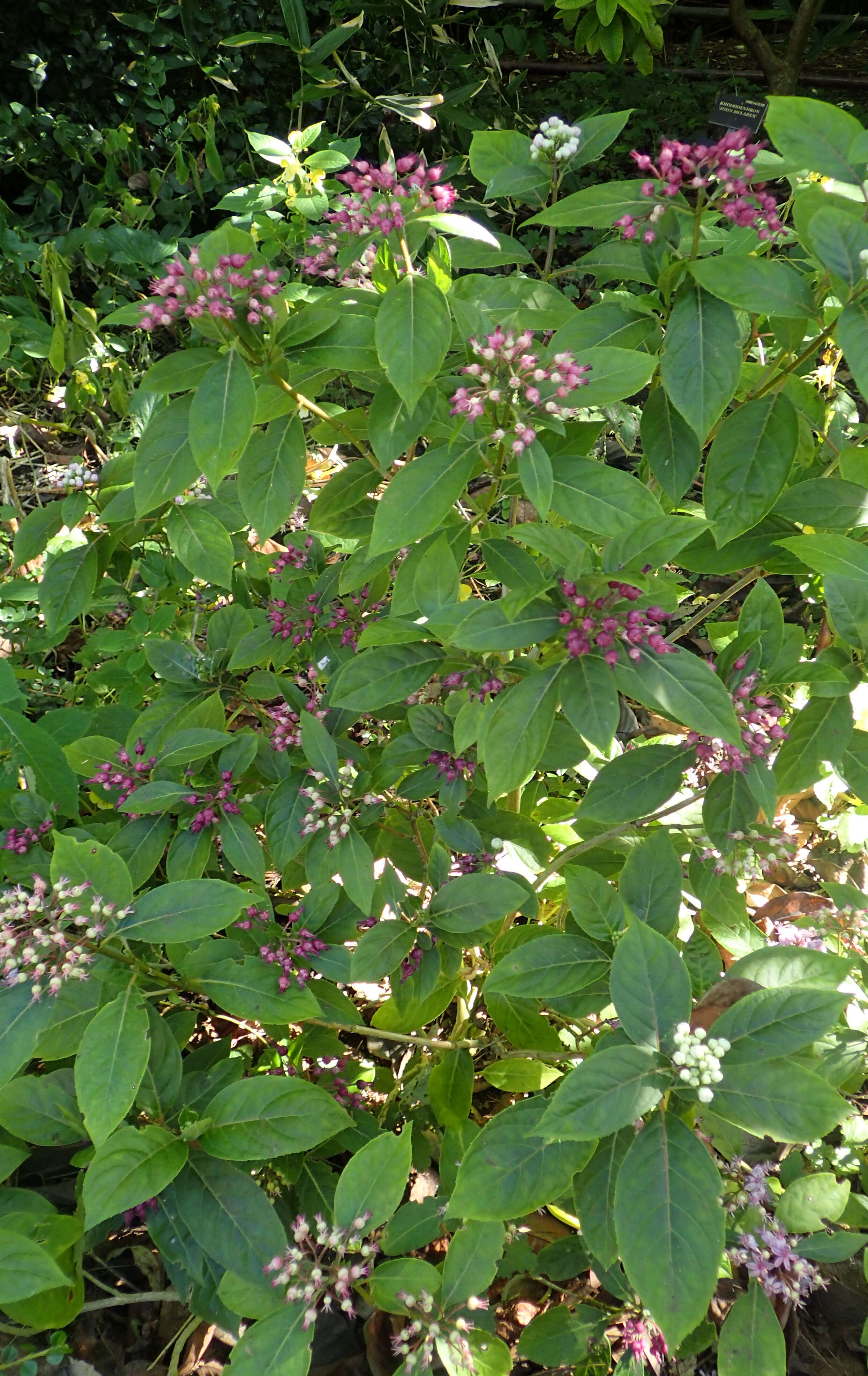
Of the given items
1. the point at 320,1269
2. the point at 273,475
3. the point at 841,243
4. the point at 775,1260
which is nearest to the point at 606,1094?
the point at 320,1269

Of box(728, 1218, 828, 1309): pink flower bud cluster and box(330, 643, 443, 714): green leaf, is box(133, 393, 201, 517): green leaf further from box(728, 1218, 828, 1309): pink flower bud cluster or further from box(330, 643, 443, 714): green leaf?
box(728, 1218, 828, 1309): pink flower bud cluster

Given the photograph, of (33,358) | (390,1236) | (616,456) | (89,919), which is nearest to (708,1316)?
(390,1236)

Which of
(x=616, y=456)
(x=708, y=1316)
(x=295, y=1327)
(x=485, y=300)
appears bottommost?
(x=708, y=1316)

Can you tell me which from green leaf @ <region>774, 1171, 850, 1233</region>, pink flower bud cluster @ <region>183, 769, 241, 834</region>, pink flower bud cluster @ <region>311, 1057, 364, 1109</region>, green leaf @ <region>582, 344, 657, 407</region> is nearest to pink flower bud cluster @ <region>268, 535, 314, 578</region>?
pink flower bud cluster @ <region>183, 769, 241, 834</region>

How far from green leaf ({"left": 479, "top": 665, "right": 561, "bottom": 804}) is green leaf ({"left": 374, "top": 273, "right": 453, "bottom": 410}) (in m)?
0.40

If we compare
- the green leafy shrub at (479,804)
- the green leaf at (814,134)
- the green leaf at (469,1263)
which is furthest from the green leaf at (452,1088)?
the green leaf at (814,134)

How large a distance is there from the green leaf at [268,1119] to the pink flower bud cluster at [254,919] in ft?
0.92

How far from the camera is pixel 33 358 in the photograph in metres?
4.11

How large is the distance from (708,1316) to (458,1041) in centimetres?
67

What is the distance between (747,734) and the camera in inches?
53.0

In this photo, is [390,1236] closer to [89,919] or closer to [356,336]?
[89,919]

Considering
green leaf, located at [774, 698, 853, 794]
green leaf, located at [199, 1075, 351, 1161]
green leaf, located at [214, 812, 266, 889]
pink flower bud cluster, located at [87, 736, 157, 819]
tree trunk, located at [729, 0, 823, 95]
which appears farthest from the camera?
tree trunk, located at [729, 0, 823, 95]

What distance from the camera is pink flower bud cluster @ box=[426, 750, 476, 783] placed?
1615 millimetres

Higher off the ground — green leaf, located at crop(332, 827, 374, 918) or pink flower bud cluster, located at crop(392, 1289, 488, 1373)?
green leaf, located at crop(332, 827, 374, 918)
